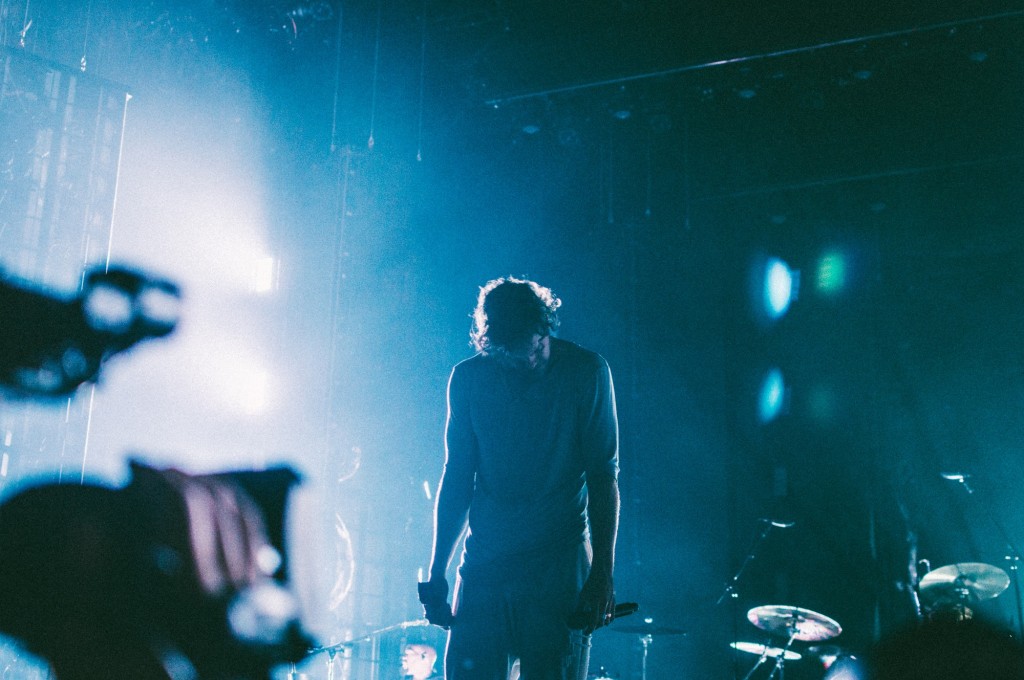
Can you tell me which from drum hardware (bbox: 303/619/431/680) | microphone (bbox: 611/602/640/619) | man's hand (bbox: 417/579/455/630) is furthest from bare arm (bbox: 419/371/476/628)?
drum hardware (bbox: 303/619/431/680)

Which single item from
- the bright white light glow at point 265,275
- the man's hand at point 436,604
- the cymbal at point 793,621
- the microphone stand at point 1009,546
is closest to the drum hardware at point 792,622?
the cymbal at point 793,621

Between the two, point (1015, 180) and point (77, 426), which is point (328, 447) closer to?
point (77, 426)

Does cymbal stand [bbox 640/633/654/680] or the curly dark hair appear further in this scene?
cymbal stand [bbox 640/633/654/680]

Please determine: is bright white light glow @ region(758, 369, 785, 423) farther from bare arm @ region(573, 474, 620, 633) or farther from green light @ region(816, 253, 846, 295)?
bare arm @ region(573, 474, 620, 633)

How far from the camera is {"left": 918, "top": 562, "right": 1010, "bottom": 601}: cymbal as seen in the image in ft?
17.4

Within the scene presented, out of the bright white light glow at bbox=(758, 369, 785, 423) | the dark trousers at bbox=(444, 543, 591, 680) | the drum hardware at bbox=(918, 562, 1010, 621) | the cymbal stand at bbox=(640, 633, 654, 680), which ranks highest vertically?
the bright white light glow at bbox=(758, 369, 785, 423)

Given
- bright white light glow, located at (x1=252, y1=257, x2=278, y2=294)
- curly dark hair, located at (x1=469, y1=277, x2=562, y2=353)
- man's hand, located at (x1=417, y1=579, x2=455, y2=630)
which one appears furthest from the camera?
bright white light glow, located at (x1=252, y1=257, x2=278, y2=294)

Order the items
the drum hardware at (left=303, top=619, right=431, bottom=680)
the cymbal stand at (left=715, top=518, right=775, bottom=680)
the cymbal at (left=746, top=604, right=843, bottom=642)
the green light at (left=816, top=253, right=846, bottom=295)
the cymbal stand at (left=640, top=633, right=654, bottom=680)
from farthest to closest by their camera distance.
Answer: the green light at (left=816, top=253, right=846, bottom=295)
the cymbal stand at (left=715, top=518, right=775, bottom=680)
the cymbal stand at (left=640, top=633, right=654, bottom=680)
the cymbal at (left=746, top=604, right=843, bottom=642)
the drum hardware at (left=303, top=619, right=431, bottom=680)

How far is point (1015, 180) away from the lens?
677cm

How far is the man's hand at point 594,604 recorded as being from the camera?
206cm

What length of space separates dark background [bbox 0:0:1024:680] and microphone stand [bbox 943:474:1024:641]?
1.9 inches

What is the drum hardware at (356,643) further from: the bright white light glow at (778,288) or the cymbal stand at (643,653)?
the bright white light glow at (778,288)

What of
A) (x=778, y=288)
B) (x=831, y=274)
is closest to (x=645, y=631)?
(x=778, y=288)

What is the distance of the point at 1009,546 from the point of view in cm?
664
